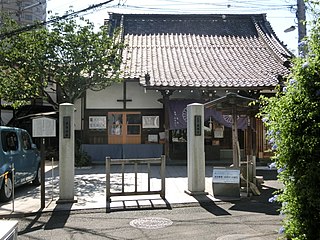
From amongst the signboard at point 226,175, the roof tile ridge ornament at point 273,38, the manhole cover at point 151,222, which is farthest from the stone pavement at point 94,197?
the roof tile ridge ornament at point 273,38

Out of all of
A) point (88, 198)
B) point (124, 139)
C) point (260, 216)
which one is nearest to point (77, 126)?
point (124, 139)

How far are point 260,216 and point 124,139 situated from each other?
10.7 meters

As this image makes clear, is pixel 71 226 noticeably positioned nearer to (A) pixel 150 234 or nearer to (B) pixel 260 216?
(A) pixel 150 234

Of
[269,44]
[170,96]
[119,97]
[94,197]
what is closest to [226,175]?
[94,197]

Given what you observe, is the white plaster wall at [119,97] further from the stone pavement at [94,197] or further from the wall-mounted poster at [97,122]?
the stone pavement at [94,197]

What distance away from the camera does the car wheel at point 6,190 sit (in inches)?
328

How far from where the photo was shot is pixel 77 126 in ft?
56.3

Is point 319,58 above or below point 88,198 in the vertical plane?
above

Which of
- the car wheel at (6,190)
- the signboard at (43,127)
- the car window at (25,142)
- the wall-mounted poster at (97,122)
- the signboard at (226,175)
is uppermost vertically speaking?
the wall-mounted poster at (97,122)

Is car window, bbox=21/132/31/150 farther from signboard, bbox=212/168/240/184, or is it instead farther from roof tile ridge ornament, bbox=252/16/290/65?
roof tile ridge ornament, bbox=252/16/290/65

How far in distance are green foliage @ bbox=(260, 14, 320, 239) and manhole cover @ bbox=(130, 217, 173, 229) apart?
114 inches

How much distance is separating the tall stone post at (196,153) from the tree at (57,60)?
610 centimetres

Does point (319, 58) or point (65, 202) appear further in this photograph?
point (65, 202)

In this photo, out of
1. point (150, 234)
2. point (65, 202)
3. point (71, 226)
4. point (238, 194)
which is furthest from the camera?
point (238, 194)
